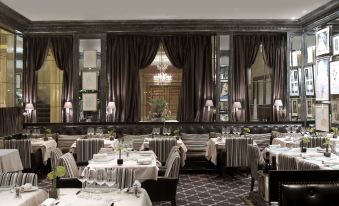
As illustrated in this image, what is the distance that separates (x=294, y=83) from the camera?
10922 mm

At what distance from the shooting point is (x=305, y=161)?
5.46 meters

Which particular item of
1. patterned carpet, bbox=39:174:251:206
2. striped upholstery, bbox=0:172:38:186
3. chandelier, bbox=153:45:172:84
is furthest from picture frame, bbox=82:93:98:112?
striped upholstery, bbox=0:172:38:186

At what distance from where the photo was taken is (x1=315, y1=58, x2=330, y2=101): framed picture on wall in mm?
9172

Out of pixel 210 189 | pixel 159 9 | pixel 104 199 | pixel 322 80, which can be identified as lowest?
pixel 210 189

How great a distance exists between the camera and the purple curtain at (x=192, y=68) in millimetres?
10992

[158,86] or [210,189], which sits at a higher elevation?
[158,86]

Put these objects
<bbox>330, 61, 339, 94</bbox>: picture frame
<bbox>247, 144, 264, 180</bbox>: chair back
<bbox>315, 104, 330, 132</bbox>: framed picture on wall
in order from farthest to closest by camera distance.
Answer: <bbox>315, 104, 330, 132</bbox>: framed picture on wall < <bbox>330, 61, 339, 94</bbox>: picture frame < <bbox>247, 144, 264, 180</bbox>: chair back

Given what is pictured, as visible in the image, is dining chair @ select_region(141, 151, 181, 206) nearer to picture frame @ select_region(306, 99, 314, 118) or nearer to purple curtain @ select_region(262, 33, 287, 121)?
picture frame @ select_region(306, 99, 314, 118)

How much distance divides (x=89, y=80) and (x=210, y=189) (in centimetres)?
492

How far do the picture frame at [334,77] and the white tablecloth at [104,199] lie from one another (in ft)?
21.6

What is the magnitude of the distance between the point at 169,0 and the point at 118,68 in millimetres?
3018

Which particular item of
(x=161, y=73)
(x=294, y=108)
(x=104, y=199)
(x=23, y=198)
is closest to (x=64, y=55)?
(x=161, y=73)

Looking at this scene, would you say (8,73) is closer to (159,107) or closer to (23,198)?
(159,107)

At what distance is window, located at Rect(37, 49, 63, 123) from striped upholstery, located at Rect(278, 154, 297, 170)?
7804mm
